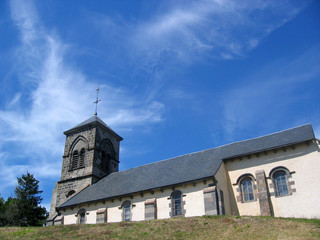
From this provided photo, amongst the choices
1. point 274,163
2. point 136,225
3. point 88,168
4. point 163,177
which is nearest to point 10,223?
point 88,168

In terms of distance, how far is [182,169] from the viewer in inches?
936

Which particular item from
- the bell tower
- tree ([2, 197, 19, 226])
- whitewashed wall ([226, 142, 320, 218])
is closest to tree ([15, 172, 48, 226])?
tree ([2, 197, 19, 226])

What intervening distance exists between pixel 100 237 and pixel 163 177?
849 cm

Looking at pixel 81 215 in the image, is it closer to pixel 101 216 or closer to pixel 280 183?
pixel 101 216

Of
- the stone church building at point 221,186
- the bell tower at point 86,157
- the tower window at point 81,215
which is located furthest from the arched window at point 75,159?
the tower window at point 81,215

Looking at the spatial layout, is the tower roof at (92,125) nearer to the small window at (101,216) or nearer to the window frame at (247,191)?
the small window at (101,216)

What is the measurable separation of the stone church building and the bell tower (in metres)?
2.89

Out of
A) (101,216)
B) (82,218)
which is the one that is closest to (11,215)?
(82,218)

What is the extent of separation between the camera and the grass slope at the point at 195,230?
1407cm

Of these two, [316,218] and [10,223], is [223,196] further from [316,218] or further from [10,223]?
[10,223]

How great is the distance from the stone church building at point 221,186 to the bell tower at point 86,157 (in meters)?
2.89

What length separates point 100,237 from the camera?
15883mm

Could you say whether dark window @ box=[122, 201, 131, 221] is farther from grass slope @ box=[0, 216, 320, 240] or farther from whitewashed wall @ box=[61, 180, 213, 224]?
grass slope @ box=[0, 216, 320, 240]

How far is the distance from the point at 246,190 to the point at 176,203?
15.1 feet
